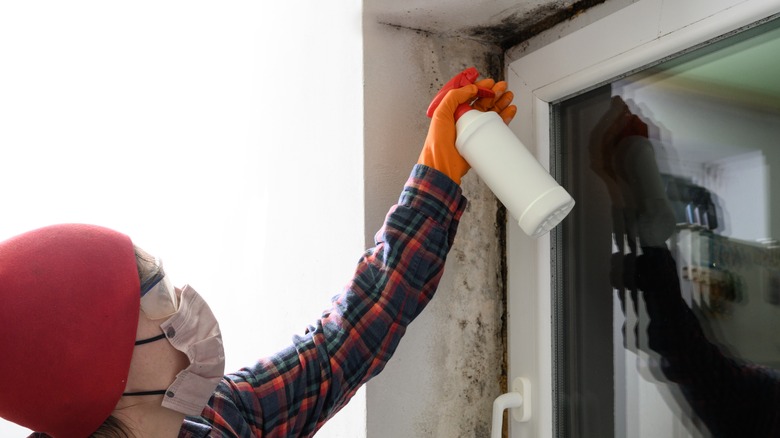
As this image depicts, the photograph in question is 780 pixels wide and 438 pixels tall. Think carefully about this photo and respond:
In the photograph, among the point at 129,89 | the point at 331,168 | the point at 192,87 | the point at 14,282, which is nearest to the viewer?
the point at 14,282

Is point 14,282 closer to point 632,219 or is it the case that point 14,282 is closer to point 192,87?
point 632,219

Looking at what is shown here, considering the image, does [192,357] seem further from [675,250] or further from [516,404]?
[675,250]

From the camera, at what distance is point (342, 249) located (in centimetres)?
111

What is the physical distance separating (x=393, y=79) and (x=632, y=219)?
0.45m

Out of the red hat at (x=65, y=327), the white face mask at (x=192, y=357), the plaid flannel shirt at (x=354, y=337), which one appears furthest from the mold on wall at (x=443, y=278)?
the red hat at (x=65, y=327)

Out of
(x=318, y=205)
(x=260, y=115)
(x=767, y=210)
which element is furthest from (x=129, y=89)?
(x=767, y=210)

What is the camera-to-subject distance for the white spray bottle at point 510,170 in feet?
2.62

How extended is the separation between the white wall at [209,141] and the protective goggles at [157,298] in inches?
12.9

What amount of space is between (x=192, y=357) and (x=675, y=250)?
0.66 m

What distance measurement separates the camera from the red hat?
705 millimetres

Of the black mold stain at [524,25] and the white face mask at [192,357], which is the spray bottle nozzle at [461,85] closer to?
the black mold stain at [524,25]

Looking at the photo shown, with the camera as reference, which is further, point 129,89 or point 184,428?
point 129,89


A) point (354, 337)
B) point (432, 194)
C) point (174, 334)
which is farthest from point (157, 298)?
point (432, 194)

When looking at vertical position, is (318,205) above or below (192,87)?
below
